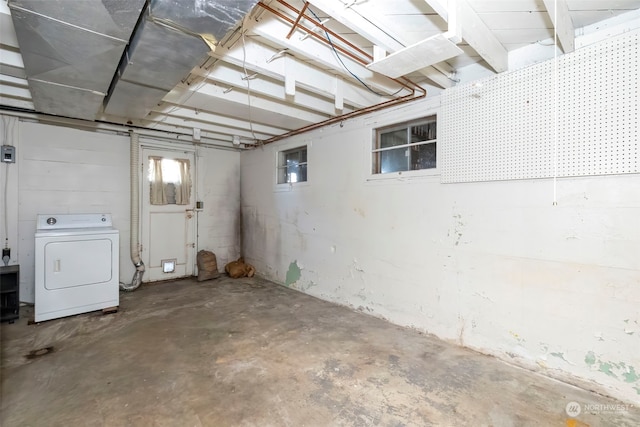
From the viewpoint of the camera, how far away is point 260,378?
2.09 m

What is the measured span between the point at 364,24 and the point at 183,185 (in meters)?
4.10

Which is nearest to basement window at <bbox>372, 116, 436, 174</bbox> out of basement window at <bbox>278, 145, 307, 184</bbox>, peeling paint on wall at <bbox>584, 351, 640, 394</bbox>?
basement window at <bbox>278, 145, 307, 184</bbox>

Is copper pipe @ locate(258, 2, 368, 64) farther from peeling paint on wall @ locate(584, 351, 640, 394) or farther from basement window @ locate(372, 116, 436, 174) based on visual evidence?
peeling paint on wall @ locate(584, 351, 640, 394)

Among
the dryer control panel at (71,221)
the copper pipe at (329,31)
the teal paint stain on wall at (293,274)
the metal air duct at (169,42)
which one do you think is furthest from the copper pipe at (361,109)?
the dryer control panel at (71,221)

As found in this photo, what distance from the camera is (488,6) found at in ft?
5.83

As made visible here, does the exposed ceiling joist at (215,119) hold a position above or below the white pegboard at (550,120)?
above

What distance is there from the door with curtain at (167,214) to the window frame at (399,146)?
328 centimetres

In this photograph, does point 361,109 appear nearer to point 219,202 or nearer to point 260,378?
point 260,378

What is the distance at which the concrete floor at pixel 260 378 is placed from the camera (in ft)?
5.64

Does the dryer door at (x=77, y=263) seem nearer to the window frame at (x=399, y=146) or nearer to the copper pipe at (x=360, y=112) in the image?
the copper pipe at (x=360, y=112)

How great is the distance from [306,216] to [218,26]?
2.81 meters

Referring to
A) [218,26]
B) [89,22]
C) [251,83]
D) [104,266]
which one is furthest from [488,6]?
[104,266]

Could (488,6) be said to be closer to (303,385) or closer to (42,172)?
(303,385)

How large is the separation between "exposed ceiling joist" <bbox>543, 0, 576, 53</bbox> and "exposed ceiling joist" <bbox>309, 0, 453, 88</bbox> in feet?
2.75
